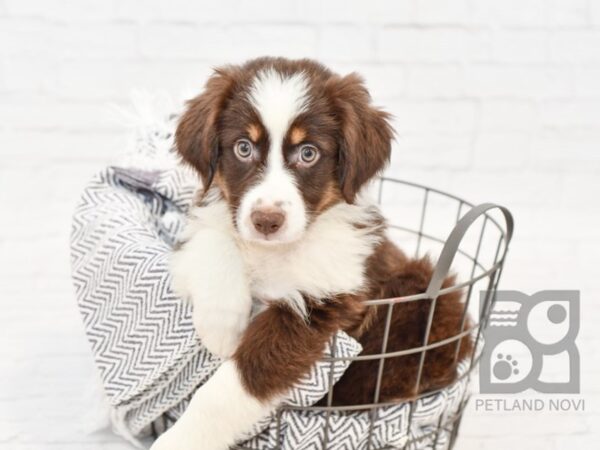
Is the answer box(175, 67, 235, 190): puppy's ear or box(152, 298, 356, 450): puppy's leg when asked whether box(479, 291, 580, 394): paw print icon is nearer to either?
box(152, 298, 356, 450): puppy's leg

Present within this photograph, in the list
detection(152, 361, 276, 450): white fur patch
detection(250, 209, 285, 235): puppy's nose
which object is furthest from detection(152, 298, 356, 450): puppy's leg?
detection(250, 209, 285, 235): puppy's nose

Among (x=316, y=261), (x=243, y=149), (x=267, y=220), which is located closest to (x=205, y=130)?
(x=243, y=149)

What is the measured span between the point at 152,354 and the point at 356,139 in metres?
0.87

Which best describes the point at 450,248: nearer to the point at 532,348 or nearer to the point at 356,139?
the point at 356,139

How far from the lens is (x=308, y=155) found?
7.57 ft

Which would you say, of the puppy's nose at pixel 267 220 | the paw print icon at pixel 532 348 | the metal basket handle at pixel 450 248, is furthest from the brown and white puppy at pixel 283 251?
the paw print icon at pixel 532 348

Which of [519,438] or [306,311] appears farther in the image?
[519,438]

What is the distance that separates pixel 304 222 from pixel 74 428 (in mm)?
1228

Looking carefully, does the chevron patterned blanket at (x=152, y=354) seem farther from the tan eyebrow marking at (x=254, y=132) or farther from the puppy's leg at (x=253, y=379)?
the tan eyebrow marking at (x=254, y=132)

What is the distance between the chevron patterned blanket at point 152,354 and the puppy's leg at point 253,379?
7 centimetres

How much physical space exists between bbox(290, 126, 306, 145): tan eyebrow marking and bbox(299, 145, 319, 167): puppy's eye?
3 centimetres

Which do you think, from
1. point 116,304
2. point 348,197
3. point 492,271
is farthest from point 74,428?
point 492,271

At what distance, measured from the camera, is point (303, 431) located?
2328mm

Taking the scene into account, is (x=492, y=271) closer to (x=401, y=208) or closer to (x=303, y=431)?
(x=303, y=431)
